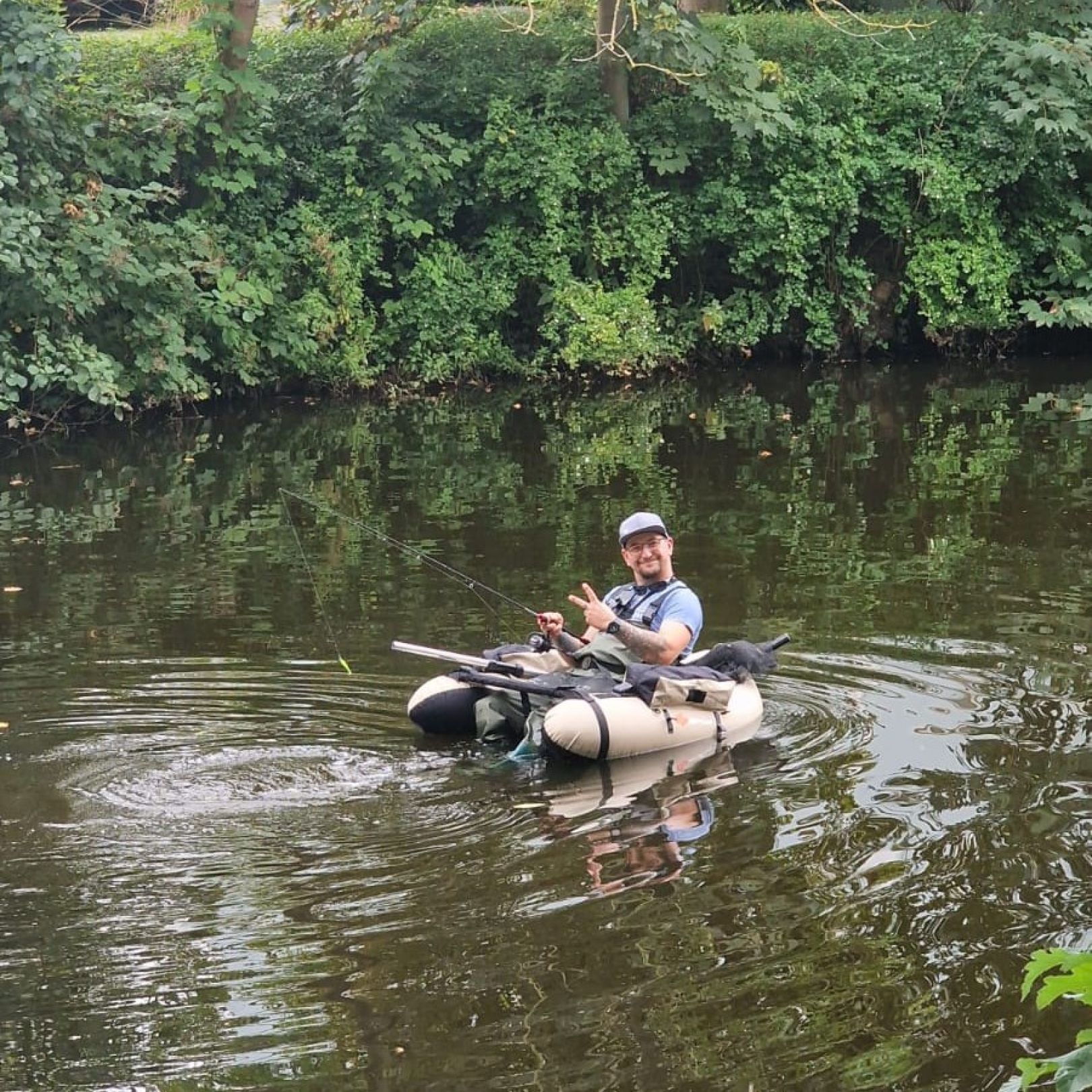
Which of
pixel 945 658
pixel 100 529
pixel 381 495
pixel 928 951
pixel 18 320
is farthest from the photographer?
pixel 18 320

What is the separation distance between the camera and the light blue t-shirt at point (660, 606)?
8.38m

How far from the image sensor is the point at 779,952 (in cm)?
560

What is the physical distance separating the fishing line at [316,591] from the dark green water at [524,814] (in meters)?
0.06

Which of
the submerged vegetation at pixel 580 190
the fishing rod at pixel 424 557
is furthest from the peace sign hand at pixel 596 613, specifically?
the submerged vegetation at pixel 580 190

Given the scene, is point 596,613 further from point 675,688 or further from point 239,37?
point 239,37

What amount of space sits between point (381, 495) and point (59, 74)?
6.94 meters

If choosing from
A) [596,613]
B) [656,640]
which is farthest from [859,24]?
[596,613]

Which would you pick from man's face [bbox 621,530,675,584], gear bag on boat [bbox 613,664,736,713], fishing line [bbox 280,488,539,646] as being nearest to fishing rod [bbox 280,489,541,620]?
fishing line [bbox 280,488,539,646]

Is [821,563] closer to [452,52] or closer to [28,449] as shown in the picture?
[28,449]

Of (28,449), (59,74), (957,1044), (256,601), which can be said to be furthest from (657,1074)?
(59,74)

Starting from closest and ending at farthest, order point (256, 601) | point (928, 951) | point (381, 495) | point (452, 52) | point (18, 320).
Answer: point (928, 951), point (256, 601), point (381, 495), point (18, 320), point (452, 52)

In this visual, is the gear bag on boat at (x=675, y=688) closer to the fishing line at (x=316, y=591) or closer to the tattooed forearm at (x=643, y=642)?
the tattooed forearm at (x=643, y=642)

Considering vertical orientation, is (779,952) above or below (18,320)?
below

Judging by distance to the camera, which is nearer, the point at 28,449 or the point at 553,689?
the point at 553,689
